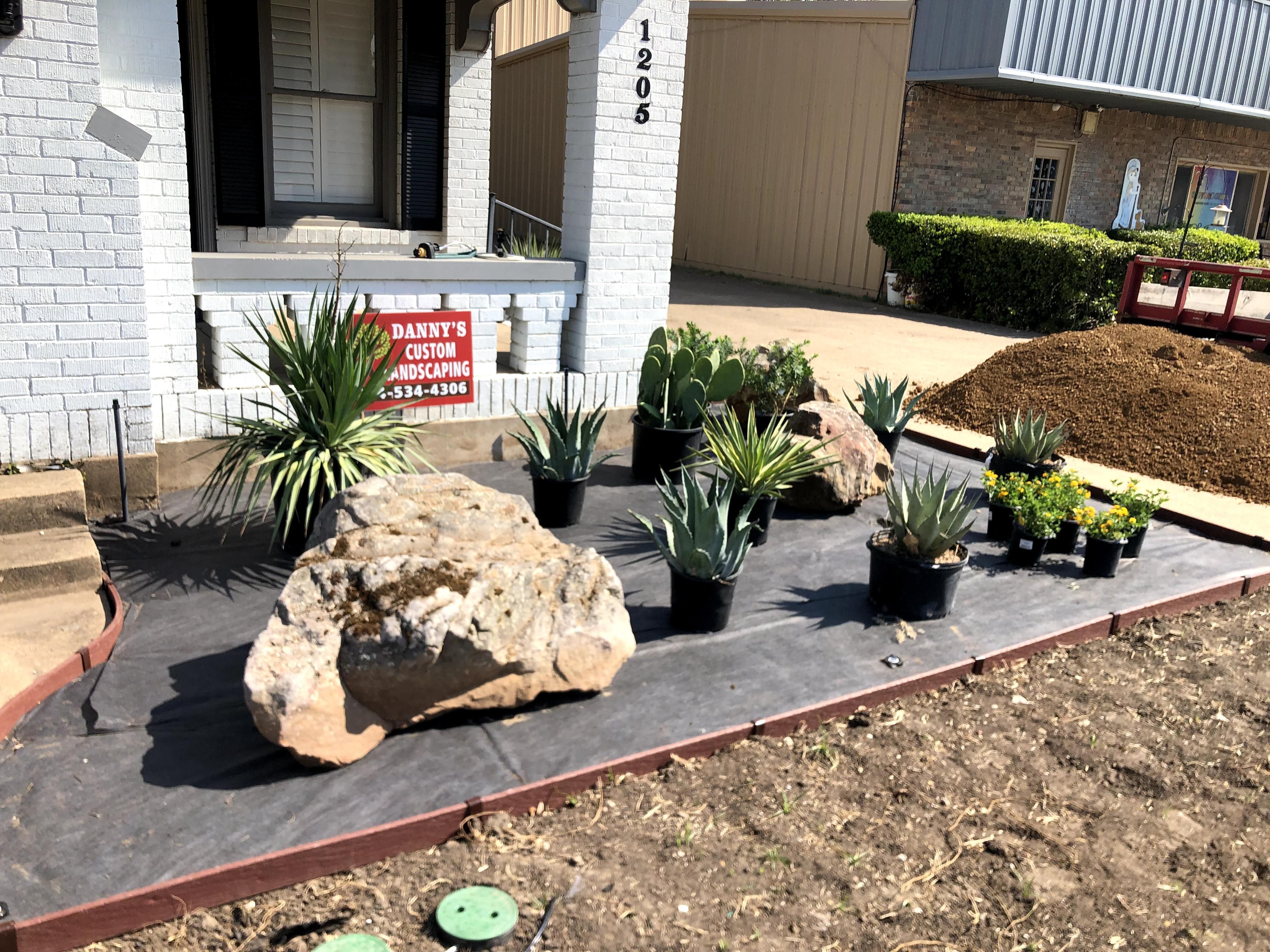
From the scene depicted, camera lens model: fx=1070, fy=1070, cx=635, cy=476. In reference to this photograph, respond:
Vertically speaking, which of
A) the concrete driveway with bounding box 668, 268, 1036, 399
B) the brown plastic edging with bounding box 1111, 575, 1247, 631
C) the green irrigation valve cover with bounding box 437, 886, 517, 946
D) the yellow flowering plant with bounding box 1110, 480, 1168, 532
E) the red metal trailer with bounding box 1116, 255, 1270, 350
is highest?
the red metal trailer with bounding box 1116, 255, 1270, 350

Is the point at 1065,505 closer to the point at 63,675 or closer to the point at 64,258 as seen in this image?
the point at 63,675

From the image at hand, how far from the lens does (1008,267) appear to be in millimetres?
14742

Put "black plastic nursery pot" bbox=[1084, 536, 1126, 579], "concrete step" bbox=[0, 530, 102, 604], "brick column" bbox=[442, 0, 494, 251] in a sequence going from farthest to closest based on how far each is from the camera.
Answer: "brick column" bbox=[442, 0, 494, 251], "black plastic nursery pot" bbox=[1084, 536, 1126, 579], "concrete step" bbox=[0, 530, 102, 604]

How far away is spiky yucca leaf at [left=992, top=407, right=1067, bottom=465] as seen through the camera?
21.5ft

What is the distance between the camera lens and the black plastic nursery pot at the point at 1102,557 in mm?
5418

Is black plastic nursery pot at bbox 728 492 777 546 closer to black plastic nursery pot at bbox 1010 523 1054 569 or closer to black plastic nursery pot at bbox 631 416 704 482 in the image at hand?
black plastic nursery pot at bbox 631 416 704 482

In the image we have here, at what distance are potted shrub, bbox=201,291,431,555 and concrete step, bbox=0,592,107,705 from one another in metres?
0.81

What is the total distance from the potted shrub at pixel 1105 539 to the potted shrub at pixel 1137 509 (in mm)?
58

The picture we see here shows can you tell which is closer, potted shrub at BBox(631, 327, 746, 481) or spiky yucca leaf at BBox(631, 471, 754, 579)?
spiky yucca leaf at BBox(631, 471, 754, 579)

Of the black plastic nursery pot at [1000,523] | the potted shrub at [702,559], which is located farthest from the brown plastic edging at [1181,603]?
the potted shrub at [702,559]

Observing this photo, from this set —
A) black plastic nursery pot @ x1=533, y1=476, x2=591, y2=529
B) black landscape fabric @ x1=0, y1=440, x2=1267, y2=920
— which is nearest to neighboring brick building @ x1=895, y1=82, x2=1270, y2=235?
black landscape fabric @ x1=0, y1=440, x2=1267, y2=920

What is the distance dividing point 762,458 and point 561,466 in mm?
1066

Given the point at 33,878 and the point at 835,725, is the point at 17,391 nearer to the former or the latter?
the point at 33,878

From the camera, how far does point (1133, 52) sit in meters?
15.7
